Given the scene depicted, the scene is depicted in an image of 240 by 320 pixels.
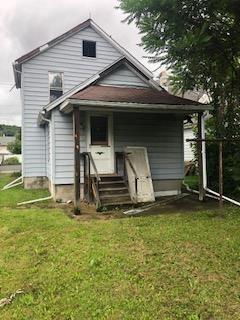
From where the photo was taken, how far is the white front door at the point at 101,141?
35.2ft

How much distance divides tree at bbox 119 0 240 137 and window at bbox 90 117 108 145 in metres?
3.85

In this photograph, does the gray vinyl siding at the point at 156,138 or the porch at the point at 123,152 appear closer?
the porch at the point at 123,152

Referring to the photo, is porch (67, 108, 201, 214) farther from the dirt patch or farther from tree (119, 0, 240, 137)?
tree (119, 0, 240, 137)

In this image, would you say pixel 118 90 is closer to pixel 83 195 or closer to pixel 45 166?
pixel 83 195

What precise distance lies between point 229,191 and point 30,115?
8.50 meters

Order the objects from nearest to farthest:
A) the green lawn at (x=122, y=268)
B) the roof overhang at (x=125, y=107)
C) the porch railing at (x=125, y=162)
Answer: the green lawn at (x=122, y=268) → the roof overhang at (x=125, y=107) → the porch railing at (x=125, y=162)

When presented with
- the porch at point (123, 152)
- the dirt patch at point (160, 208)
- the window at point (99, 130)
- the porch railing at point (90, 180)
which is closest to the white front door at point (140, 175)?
the porch at point (123, 152)

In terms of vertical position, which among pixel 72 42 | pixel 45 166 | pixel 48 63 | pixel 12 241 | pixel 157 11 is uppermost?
pixel 72 42

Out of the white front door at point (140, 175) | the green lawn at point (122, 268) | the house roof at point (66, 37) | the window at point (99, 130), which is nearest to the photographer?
the green lawn at point (122, 268)

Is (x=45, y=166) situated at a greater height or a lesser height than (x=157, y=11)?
lesser

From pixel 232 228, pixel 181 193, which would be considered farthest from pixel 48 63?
pixel 232 228

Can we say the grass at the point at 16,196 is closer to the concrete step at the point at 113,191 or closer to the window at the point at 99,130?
the concrete step at the point at 113,191

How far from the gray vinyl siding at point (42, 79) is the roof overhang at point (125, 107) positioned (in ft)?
15.4

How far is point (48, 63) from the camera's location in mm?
14703
